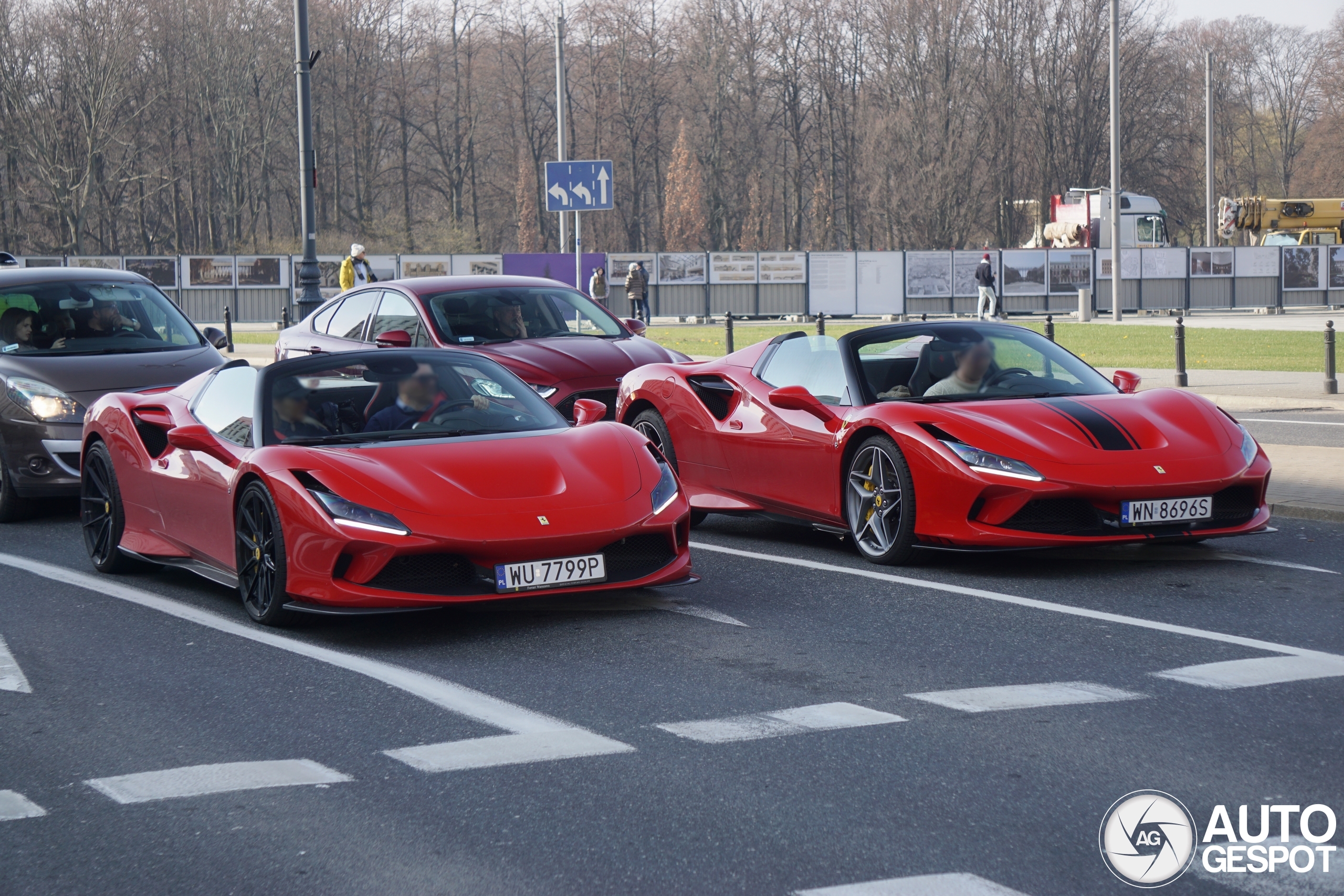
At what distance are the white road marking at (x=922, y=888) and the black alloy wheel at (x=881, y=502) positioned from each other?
4.49m

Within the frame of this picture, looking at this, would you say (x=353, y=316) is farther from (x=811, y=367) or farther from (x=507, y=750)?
(x=507, y=750)

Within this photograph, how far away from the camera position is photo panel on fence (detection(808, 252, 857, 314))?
46719 millimetres

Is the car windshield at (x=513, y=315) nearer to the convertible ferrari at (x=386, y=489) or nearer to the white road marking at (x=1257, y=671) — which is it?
the convertible ferrari at (x=386, y=489)

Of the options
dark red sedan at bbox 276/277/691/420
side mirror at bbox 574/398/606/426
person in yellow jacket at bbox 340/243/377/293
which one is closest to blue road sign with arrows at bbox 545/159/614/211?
person in yellow jacket at bbox 340/243/377/293

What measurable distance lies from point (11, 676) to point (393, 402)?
218 centimetres

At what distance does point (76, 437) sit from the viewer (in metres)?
10.8

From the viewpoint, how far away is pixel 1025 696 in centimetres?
557

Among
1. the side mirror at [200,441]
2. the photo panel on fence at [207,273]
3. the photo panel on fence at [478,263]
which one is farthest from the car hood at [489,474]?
the photo panel on fence at [207,273]

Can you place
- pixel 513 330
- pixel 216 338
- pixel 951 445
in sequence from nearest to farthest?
1. pixel 951 445
2. pixel 216 338
3. pixel 513 330

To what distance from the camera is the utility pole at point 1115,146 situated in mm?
35188

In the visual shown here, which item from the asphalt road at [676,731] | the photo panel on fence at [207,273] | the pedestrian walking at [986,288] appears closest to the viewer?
the asphalt road at [676,731]

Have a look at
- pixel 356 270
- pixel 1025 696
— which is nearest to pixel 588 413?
pixel 1025 696

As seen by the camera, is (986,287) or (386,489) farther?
(986,287)

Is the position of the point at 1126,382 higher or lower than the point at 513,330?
lower
